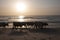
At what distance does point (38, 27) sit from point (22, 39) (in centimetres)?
557

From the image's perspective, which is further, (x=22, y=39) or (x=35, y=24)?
(x=35, y=24)

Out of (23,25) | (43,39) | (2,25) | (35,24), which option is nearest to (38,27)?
(35,24)

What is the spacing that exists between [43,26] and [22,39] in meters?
6.51

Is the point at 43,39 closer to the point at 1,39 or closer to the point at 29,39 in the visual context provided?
the point at 29,39

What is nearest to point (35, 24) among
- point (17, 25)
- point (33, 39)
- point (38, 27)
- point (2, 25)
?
point (38, 27)

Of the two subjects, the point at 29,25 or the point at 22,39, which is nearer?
the point at 22,39

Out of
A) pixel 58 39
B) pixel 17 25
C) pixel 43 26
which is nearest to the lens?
pixel 58 39

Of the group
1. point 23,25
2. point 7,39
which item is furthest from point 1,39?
point 23,25

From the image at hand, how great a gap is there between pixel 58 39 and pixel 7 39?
370cm

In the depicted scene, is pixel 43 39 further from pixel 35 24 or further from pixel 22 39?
pixel 35 24

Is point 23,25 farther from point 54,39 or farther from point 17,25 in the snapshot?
point 54,39

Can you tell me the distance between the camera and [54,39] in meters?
9.74

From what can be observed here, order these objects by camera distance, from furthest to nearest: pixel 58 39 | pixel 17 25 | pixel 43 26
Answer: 1. pixel 43 26
2. pixel 17 25
3. pixel 58 39

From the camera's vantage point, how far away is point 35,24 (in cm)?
1536
